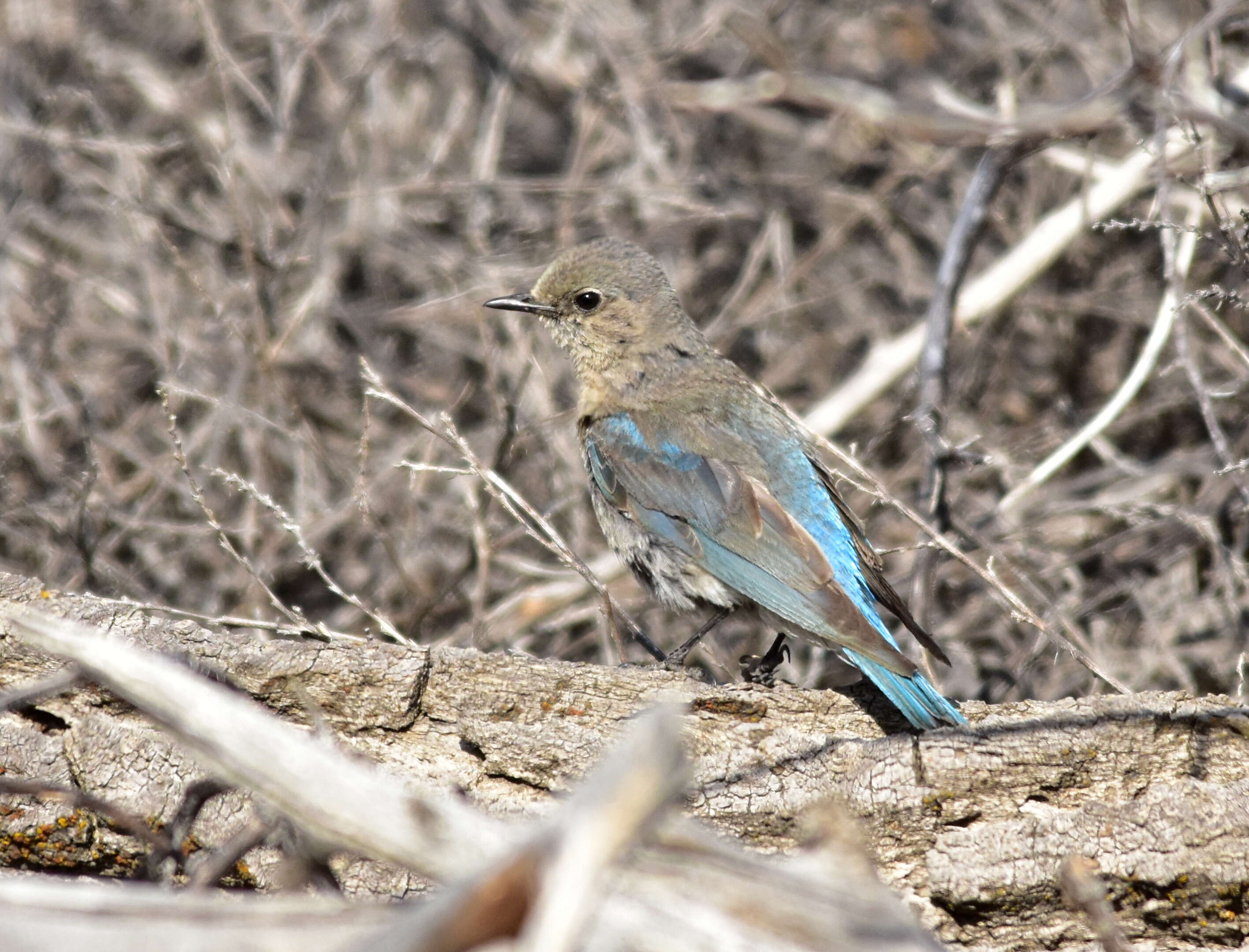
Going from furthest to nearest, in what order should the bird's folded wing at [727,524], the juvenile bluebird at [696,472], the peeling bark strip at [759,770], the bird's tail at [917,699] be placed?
the juvenile bluebird at [696,472] < the bird's folded wing at [727,524] < the bird's tail at [917,699] < the peeling bark strip at [759,770]

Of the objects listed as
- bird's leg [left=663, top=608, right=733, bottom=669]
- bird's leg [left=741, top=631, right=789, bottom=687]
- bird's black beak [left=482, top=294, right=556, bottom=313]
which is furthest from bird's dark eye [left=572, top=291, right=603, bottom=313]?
bird's leg [left=741, top=631, right=789, bottom=687]

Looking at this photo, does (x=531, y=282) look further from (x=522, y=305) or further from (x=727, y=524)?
(x=727, y=524)

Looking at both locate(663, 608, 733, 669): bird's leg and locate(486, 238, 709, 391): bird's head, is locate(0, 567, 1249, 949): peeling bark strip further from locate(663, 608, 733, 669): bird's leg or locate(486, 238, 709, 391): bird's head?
locate(486, 238, 709, 391): bird's head

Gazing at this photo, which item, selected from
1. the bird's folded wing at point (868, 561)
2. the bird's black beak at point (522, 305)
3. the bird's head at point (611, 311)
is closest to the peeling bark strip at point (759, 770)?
the bird's folded wing at point (868, 561)

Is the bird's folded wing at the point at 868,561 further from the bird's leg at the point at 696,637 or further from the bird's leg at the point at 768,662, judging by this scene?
the bird's leg at the point at 696,637

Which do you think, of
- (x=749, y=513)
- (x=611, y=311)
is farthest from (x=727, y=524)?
(x=611, y=311)

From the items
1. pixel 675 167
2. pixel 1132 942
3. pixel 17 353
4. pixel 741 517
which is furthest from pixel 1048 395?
pixel 17 353

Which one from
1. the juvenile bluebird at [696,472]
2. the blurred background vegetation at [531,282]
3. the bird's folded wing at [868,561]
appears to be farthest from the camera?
the blurred background vegetation at [531,282]
